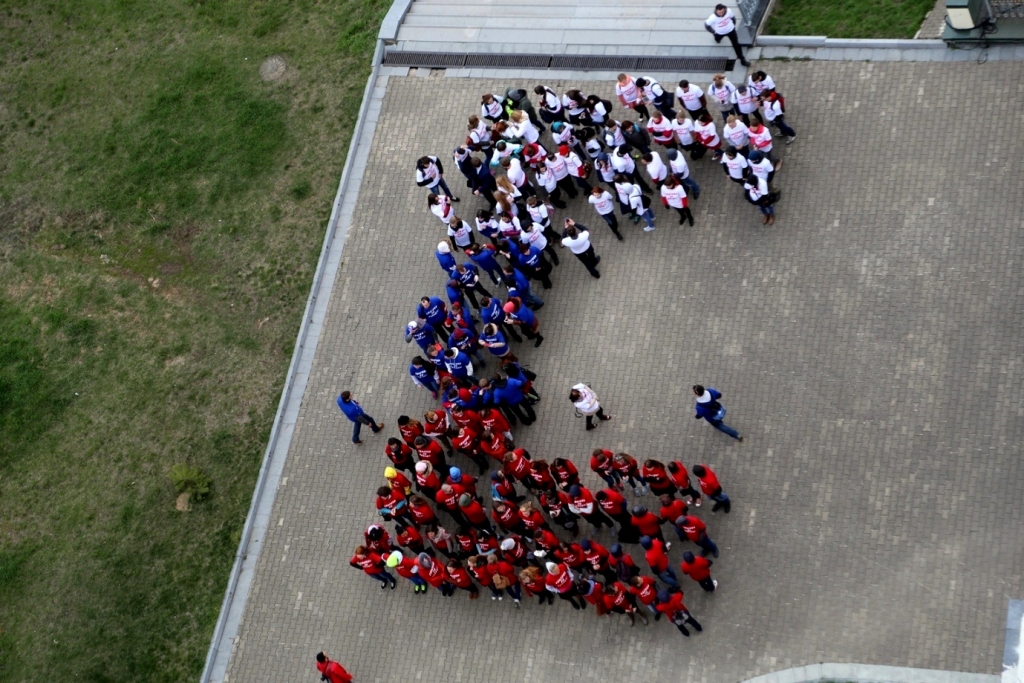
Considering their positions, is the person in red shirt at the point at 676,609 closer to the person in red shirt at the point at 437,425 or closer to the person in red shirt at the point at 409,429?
the person in red shirt at the point at 437,425

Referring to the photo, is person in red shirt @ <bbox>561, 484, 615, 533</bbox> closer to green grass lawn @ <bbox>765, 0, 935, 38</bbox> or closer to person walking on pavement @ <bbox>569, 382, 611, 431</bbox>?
person walking on pavement @ <bbox>569, 382, 611, 431</bbox>

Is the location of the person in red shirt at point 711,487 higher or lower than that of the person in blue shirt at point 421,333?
lower

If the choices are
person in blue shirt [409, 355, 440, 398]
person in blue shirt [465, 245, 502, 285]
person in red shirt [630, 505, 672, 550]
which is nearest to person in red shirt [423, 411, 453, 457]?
person in blue shirt [409, 355, 440, 398]

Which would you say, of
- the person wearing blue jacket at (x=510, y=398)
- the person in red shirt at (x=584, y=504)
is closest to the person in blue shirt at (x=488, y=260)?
the person wearing blue jacket at (x=510, y=398)

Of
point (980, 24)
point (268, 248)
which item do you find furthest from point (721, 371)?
point (268, 248)

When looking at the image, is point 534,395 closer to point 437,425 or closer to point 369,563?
point 437,425
